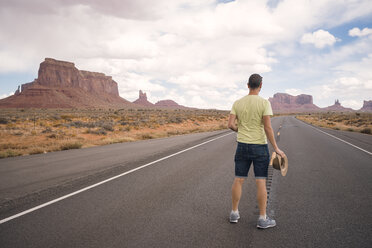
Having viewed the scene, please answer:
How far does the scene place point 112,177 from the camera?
6.61 meters

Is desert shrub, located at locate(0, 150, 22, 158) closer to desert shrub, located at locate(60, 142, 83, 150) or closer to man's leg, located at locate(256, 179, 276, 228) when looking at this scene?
desert shrub, located at locate(60, 142, 83, 150)

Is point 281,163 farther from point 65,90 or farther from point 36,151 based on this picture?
point 65,90

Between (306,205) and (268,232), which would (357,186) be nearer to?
(306,205)

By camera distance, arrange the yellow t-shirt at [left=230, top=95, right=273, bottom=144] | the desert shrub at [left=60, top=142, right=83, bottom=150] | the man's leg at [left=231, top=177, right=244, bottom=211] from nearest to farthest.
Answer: the yellow t-shirt at [left=230, top=95, right=273, bottom=144], the man's leg at [left=231, top=177, right=244, bottom=211], the desert shrub at [left=60, top=142, right=83, bottom=150]

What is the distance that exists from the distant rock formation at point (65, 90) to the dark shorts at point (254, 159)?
13158cm

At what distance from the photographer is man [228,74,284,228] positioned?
11.2 feet

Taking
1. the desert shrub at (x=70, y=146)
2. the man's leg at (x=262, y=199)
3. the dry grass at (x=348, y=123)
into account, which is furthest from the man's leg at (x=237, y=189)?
the dry grass at (x=348, y=123)

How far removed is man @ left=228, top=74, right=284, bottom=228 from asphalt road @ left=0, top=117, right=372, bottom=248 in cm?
61

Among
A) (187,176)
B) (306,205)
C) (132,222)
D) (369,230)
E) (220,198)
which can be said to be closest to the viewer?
(369,230)

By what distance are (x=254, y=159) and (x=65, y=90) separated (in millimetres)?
155117

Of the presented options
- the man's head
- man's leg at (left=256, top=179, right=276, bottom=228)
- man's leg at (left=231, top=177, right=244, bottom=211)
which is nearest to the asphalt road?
man's leg at (left=256, top=179, right=276, bottom=228)

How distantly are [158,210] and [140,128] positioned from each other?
75.5ft

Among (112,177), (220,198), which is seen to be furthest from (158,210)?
(112,177)

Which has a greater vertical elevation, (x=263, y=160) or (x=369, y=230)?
(x=263, y=160)
